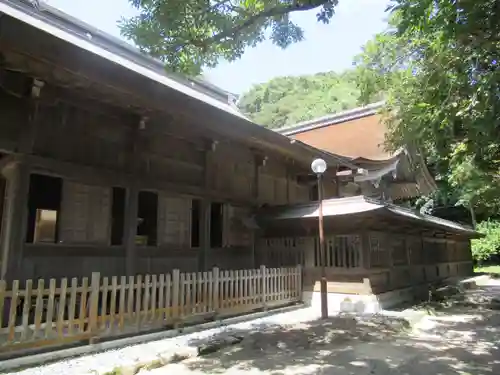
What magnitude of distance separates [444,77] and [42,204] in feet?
24.3

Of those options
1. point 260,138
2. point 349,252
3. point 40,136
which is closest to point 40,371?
point 40,136

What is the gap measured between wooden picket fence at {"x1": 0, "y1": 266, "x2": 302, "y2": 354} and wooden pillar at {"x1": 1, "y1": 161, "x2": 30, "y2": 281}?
0.33 meters

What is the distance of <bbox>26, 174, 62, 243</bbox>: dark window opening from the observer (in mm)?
7566

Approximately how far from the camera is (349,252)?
1080 cm

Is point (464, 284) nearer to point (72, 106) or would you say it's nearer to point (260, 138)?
point (260, 138)

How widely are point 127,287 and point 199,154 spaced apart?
448 cm

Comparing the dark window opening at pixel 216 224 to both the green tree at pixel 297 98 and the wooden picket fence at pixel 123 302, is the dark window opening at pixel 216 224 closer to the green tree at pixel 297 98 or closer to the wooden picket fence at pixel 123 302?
the wooden picket fence at pixel 123 302

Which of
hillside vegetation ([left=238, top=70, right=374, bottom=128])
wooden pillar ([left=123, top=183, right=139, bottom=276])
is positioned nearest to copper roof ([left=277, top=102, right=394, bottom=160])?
wooden pillar ([left=123, top=183, right=139, bottom=276])

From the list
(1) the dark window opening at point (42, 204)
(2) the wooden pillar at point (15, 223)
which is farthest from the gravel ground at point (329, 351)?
(1) the dark window opening at point (42, 204)

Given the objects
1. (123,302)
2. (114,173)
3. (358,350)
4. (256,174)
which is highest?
(256,174)

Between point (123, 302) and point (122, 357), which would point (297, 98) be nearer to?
point (123, 302)

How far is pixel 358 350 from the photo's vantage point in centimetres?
628

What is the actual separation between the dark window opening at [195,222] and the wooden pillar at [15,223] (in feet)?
13.3

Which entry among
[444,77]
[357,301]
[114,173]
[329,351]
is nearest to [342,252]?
[357,301]
